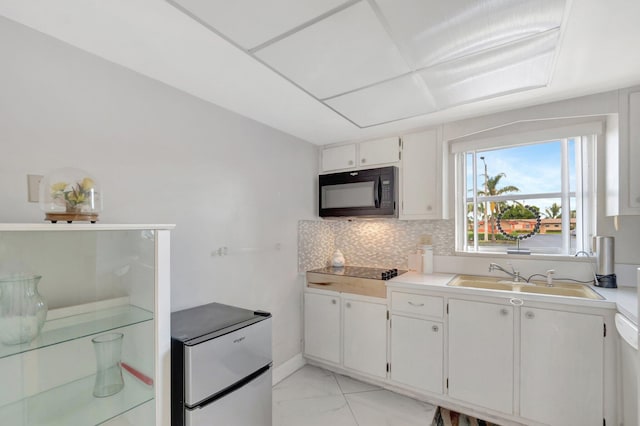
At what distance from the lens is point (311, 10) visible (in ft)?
3.86

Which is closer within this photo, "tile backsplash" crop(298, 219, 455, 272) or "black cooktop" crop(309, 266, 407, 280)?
"black cooktop" crop(309, 266, 407, 280)

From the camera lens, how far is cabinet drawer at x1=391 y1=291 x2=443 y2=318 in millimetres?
2232

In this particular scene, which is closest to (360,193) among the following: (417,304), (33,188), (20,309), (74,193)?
(417,304)

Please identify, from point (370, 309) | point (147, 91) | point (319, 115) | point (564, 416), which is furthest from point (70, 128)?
point (564, 416)

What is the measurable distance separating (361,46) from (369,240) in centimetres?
214

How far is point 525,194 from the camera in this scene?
8.39ft

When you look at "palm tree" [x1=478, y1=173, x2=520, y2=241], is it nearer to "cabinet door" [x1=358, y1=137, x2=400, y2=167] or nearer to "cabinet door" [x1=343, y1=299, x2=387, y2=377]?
"cabinet door" [x1=358, y1=137, x2=400, y2=167]

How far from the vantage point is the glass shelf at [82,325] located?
3.59ft

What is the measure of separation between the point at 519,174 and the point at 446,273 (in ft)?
3.54

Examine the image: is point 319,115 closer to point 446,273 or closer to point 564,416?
point 446,273

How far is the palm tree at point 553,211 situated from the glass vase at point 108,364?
10.1 feet

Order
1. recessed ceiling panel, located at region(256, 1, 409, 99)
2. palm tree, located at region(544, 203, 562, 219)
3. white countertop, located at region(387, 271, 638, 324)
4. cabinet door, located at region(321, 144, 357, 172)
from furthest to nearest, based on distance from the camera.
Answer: cabinet door, located at region(321, 144, 357, 172) < palm tree, located at region(544, 203, 562, 219) < white countertop, located at region(387, 271, 638, 324) < recessed ceiling panel, located at region(256, 1, 409, 99)

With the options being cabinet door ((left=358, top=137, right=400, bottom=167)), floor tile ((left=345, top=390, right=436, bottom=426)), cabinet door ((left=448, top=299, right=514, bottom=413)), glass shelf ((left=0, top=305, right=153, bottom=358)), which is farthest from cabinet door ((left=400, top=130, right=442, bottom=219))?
glass shelf ((left=0, top=305, right=153, bottom=358))

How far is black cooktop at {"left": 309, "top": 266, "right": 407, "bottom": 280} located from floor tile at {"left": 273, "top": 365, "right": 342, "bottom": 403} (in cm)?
95
